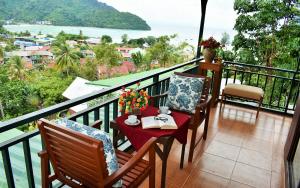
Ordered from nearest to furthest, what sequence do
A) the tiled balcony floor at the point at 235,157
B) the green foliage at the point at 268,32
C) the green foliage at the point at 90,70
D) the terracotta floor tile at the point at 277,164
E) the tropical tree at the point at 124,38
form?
the tiled balcony floor at the point at 235,157
the terracotta floor tile at the point at 277,164
the green foliage at the point at 268,32
the green foliage at the point at 90,70
the tropical tree at the point at 124,38

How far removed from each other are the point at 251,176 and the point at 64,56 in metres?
21.5

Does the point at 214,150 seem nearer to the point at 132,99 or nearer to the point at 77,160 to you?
the point at 132,99

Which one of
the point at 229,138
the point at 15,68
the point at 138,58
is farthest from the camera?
the point at 138,58

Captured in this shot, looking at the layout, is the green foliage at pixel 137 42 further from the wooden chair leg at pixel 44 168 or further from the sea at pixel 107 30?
the wooden chair leg at pixel 44 168

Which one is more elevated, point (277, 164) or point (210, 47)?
point (210, 47)

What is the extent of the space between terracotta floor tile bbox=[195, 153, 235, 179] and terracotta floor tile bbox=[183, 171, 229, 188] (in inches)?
2.7

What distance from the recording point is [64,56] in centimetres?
2134

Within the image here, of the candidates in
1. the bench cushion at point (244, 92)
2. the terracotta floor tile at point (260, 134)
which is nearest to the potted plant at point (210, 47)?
the bench cushion at point (244, 92)

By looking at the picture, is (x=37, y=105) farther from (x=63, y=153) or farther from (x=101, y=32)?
(x=63, y=153)

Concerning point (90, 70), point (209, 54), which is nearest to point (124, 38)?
point (90, 70)

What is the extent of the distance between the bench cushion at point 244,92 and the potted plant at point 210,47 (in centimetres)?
62

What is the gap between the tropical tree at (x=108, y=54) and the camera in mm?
19922

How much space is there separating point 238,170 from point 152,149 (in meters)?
1.32

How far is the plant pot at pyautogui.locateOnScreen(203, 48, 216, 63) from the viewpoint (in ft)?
12.9
